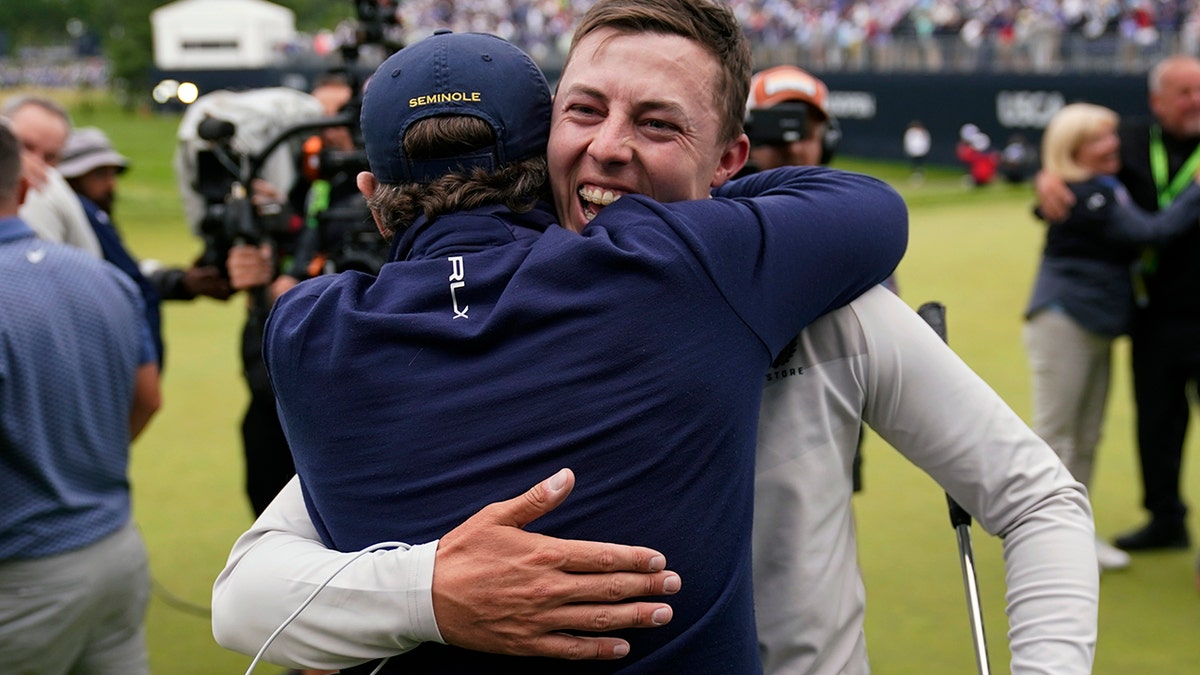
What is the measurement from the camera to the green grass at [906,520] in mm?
5191

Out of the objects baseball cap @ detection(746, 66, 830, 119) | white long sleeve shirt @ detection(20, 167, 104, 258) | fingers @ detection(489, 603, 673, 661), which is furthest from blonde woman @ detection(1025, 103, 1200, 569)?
fingers @ detection(489, 603, 673, 661)

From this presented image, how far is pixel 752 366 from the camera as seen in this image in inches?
69.0

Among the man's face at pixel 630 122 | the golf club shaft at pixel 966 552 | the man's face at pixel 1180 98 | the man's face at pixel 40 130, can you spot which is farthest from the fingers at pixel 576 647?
the man's face at pixel 1180 98

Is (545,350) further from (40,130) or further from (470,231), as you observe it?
(40,130)

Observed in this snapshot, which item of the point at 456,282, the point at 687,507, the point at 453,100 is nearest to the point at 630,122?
the point at 453,100

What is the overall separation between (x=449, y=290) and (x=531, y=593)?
40cm

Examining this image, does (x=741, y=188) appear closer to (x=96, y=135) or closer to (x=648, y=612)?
(x=648, y=612)

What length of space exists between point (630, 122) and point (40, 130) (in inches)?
178

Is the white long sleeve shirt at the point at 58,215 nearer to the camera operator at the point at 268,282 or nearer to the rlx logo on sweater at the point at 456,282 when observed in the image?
the camera operator at the point at 268,282

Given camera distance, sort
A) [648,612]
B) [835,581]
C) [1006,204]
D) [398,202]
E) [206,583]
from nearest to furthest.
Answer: [648,612] < [398,202] < [835,581] < [206,583] < [1006,204]

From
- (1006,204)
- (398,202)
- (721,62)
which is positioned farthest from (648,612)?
(1006,204)

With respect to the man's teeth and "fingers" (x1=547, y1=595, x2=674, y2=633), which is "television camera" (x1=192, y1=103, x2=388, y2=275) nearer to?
the man's teeth

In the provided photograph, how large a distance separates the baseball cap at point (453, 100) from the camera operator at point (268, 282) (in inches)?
102

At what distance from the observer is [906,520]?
6633mm
